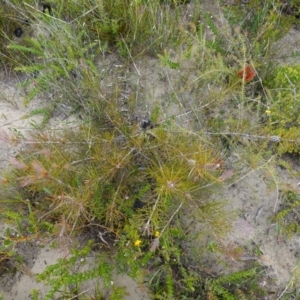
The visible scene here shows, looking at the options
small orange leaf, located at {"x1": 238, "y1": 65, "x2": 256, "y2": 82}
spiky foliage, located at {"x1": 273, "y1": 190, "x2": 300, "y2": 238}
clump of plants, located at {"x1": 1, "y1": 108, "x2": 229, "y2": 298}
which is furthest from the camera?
small orange leaf, located at {"x1": 238, "y1": 65, "x2": 256, "y2": 82}

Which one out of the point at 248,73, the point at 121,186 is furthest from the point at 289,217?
the point at 121,186

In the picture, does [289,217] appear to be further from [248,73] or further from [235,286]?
[248,73]

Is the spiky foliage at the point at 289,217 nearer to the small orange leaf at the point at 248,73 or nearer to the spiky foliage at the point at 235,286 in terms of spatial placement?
the spiky foliage at the point at 235,286

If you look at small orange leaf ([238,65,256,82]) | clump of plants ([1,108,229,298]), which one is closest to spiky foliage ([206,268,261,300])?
clump of plants ([1,108,229,298])

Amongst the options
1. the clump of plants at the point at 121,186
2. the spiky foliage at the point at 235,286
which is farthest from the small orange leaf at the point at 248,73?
the spiky foliage at the point at 235,286

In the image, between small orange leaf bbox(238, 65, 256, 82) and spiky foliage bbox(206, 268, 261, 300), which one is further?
small orange leaf bbox(238, 65, 256, 82)

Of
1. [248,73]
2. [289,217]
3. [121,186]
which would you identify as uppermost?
[248,73]

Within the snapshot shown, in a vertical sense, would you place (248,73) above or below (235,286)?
above

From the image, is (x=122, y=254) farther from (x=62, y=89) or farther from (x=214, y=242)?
(x=62, y=89)

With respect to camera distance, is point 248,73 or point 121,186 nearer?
point 121,186

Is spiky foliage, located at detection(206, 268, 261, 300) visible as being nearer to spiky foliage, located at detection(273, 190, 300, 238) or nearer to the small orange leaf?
spiky foliage, located at detection(273, 190, 300, 238)

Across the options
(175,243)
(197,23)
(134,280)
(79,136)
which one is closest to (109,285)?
(134,280)
